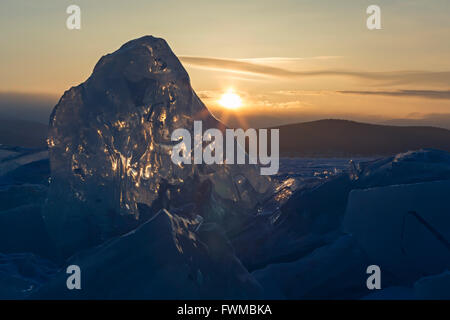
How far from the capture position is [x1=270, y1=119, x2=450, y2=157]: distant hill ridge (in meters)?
20.7

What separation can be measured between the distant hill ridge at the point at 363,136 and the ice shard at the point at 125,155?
48.0ft

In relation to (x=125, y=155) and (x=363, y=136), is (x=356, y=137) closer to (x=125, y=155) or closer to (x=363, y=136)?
(x=363, y=136)

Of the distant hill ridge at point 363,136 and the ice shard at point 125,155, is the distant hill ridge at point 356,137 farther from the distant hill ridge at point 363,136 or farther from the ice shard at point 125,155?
the ice shard at point 125,155

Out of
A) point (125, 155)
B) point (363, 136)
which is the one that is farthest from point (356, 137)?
point (125, 155)

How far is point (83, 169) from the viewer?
4.30 m

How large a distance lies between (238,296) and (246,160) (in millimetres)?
2591

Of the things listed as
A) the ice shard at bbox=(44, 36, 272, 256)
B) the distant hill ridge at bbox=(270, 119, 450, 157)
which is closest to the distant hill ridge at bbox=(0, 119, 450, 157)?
the distant hill ridge at bbox=(270, 119, 450, 157)

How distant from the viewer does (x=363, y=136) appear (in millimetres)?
23422

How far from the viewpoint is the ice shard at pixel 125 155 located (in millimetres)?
4234

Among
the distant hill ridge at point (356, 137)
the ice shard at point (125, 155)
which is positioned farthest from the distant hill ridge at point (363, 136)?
the ice shard at point (125, 155)

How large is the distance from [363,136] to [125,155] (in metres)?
20.2

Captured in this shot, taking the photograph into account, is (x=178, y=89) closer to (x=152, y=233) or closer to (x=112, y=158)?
(x=112, y=158)

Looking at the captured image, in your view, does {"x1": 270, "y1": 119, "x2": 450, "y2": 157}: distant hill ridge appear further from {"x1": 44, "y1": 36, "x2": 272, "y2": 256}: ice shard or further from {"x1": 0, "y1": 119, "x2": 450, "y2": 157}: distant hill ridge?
{"x1": 44, "y1": 36, "x2": 272, "y2": 256}: ice shard
